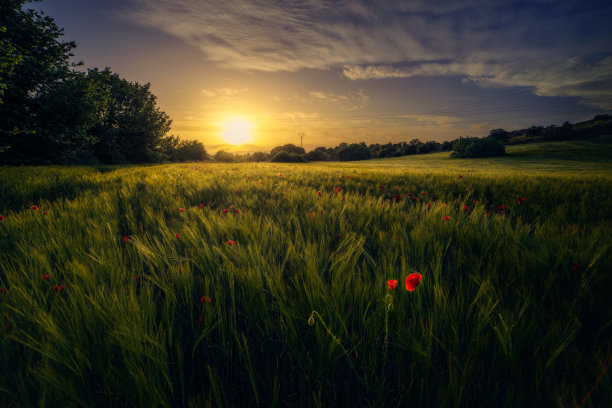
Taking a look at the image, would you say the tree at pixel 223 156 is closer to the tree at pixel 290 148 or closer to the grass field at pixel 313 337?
Answer: the tree at pixel 290 148

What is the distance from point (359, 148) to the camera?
70.9 m

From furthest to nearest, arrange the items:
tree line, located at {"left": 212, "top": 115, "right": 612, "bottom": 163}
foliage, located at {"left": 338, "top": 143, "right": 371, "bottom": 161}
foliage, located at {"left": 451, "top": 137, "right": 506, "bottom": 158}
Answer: foliage, located at {"left": 338, "top": 143, "right": 371, "bottom": 161} → tree line, located at {"left": 212, "top": 115, "right": 612, "bottom": 163} → foliage, located at {"left": 451, "top": 137, "right": 506, "bottom": 158}

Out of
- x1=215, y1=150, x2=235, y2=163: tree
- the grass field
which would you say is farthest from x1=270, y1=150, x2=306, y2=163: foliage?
the grass field

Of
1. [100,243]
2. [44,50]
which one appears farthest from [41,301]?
[44,50]

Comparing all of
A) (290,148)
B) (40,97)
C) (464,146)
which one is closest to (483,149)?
(464,146)

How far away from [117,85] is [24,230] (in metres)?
41.6

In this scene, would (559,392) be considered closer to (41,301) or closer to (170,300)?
(170,300)

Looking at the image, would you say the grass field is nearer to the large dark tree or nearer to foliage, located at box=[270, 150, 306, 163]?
the large dark tree

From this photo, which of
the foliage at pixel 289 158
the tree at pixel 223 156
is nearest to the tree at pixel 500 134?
the foliage at pixel 289 158

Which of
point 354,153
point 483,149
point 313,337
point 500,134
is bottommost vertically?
point 313,337

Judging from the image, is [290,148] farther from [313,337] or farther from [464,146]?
[313,337]

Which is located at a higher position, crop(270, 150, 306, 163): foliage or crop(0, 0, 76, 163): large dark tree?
crop(0, 0, 76, 163): large dark tree

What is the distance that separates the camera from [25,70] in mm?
15125

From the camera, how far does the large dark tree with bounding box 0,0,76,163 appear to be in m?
14.3
